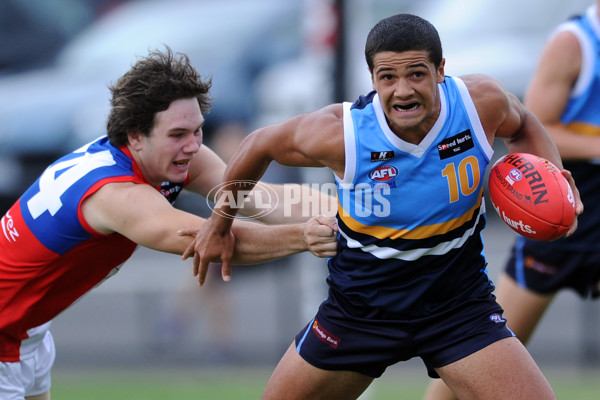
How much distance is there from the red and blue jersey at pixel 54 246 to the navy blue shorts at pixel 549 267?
2.25 metres

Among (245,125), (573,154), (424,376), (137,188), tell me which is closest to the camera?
(137,188)

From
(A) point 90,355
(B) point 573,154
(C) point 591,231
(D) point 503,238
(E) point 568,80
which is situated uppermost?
(E) point 568,80

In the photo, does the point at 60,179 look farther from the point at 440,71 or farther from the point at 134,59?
the point at 134,59

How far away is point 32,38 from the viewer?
16188 mm

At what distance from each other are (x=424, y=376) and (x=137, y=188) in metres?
4.80

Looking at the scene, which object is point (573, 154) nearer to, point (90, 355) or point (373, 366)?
point (373, 366)

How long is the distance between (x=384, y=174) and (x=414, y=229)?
10.5 inches

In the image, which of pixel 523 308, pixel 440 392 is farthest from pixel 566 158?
pixel 440 392

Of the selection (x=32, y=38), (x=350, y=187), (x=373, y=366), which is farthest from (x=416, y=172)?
(x=32, y=38)

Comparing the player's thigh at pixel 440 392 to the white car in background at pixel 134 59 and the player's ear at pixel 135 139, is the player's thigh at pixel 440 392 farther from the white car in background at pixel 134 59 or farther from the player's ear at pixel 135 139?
the white car in background at pixel 134 59

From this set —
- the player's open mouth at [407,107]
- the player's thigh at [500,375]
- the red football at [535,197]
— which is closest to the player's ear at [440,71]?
the player's open mouth at [407,107]

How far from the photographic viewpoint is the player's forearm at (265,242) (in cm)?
416

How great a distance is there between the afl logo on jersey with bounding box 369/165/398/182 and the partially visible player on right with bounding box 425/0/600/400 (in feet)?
5.90

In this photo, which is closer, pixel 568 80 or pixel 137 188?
pixel 137 188
